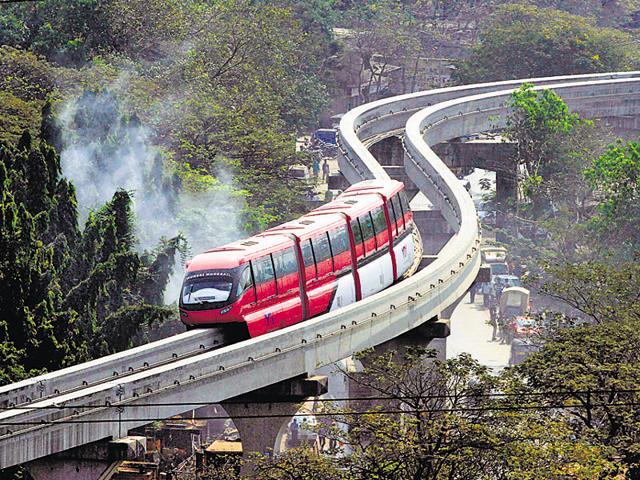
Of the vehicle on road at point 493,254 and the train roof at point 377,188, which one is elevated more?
the train roof at point 377,188

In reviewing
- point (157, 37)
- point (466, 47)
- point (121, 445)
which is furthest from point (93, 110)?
point (466, 47)

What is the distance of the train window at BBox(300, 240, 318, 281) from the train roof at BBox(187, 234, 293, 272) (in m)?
0.81

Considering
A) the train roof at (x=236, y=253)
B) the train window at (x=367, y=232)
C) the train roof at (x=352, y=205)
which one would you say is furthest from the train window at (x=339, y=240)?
the train roof at (x=236, y=253)

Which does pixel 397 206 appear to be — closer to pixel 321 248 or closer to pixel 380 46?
pixel 321 248

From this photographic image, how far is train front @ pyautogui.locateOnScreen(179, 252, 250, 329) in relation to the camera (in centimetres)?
3581

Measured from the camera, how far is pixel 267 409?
121 feet

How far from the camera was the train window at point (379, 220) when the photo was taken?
44.2m

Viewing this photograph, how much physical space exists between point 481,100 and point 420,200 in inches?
800

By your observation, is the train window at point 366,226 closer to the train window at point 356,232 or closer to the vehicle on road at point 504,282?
the train window at point 356,232

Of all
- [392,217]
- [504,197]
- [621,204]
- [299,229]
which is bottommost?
[504,197]

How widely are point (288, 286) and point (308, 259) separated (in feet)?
4.32

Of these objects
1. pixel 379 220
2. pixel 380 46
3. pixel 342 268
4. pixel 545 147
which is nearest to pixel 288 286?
pixel 342 268

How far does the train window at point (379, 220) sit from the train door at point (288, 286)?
246 inches

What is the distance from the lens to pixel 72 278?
46.3 m
